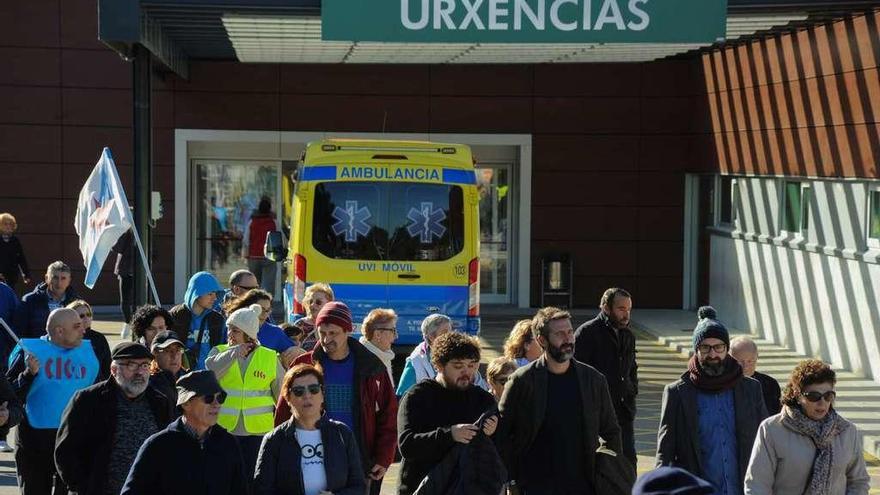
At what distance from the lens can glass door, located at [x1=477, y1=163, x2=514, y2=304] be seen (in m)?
27.7

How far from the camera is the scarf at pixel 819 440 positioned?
718 cm

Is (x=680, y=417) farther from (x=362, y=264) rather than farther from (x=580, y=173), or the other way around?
(x=580, y=173)

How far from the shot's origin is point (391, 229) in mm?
17438

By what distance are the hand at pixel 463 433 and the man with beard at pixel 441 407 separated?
87 mm

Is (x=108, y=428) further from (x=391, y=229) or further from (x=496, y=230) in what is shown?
(x=496, y=230)

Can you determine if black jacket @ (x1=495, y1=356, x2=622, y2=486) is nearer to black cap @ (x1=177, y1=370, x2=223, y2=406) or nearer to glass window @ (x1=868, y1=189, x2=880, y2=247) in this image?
black cap @ (x1=177, y1=370, x2=223, y2=406)

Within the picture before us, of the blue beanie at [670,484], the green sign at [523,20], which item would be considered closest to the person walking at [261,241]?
the green sign at [523,20]

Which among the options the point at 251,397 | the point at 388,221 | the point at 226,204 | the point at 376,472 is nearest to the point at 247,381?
the point at 251,397

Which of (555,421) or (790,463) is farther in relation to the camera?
(555,421)

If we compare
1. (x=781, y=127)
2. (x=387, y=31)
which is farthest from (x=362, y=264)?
(x=781, y=127)

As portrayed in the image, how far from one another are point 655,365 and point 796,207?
355 centimetres

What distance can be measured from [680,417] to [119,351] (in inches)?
120

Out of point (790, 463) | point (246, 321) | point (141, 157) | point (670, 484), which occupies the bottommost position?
point (790, 463)

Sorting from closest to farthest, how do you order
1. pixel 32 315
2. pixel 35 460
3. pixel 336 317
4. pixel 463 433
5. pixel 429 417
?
pixel 463 433, pixel 429 417, pixel 336 317, pixel 35 460, pixel 32 315
